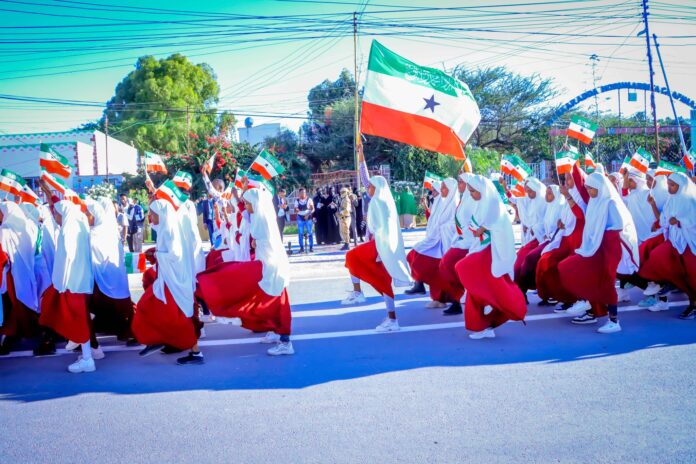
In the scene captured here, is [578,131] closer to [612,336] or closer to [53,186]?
[612,336]

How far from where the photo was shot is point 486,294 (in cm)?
665

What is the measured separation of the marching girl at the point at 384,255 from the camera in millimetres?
7309

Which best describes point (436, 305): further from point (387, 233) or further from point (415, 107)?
point (415, 107)

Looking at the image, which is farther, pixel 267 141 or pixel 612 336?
pixel 267 141

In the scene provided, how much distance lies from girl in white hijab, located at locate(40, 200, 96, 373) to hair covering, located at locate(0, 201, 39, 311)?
0.93 metres

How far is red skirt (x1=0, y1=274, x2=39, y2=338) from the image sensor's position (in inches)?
265

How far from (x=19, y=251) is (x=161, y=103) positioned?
121 feet

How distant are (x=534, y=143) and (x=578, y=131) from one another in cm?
3005

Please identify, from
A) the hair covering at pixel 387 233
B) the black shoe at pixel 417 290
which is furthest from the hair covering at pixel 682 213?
the black shoe at pixel 417 290

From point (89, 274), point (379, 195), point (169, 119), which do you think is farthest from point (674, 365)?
point (169, 119)

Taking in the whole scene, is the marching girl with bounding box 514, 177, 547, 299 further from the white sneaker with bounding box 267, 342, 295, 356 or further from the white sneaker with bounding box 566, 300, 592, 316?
the white sneaker with bounding box 267, 342, 295, 356

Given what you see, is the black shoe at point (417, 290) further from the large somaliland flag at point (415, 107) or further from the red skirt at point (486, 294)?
the red skirt at point (486, 294)

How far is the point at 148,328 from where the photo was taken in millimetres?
6109

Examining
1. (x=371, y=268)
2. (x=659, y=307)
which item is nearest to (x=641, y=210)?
(x=659, y=307)
